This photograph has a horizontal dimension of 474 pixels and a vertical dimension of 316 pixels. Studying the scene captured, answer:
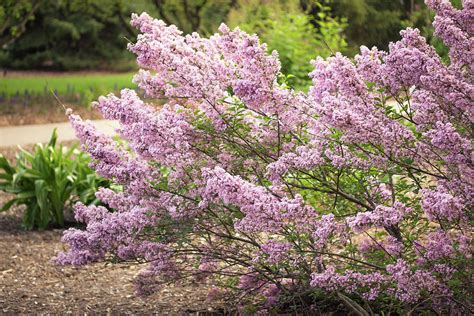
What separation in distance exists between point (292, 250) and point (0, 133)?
450 inches

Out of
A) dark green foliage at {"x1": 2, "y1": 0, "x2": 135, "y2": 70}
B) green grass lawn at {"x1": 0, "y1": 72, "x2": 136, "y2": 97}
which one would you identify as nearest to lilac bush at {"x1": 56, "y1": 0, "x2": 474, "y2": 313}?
green grass lawn at {"x1": 0, "y1": 72, "x2": 136, "y2": 97}

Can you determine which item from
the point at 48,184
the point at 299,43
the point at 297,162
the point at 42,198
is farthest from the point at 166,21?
the point at 297,162

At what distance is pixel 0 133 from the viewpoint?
557 inches

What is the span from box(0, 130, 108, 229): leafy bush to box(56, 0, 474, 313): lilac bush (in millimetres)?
2885

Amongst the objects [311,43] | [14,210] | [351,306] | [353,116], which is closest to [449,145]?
[353,116]

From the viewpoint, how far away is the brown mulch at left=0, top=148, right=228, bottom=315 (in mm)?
4902

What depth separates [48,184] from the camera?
7.11 m

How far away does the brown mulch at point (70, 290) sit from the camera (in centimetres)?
490

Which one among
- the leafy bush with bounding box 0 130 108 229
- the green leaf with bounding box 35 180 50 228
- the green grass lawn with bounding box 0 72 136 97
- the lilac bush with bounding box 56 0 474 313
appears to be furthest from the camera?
the green grass lawn with bounding box 0 72 136 97

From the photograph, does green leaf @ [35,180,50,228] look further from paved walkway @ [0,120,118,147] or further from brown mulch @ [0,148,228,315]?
paved walkway @ [0,120,118,147]

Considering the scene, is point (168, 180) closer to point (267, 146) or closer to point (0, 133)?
point (267, 146)

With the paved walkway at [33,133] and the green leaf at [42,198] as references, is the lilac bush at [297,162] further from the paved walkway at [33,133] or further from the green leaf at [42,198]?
the paved walkway at [33,133]

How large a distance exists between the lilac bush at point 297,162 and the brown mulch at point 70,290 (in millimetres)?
525

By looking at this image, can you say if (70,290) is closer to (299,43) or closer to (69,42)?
(299,43)
